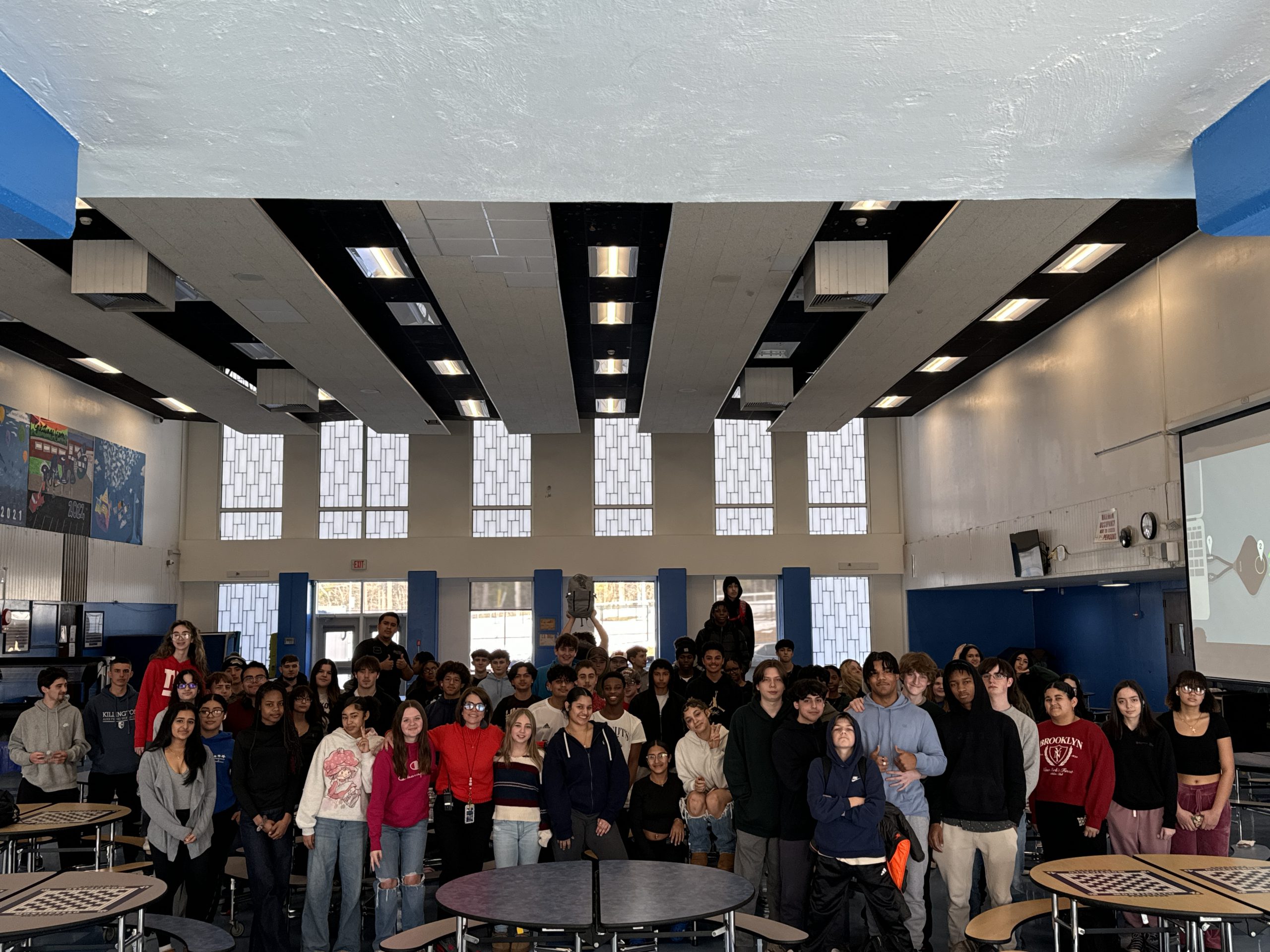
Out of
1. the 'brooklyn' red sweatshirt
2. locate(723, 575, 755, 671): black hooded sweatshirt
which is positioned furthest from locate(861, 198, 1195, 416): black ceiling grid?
the 'brooklyn' red sweatshirt

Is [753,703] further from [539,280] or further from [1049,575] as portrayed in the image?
[1049,575]

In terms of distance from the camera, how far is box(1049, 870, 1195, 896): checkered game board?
16.4 feet

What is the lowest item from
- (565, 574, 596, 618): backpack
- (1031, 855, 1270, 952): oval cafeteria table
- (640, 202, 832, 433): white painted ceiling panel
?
(1031, 855, 1270, 952): oval cafeteria table

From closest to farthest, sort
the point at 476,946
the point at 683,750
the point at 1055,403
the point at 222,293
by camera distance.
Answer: the point at 476,946 < the point at 683,750 < the point at 222,293 < the point at 1055,403

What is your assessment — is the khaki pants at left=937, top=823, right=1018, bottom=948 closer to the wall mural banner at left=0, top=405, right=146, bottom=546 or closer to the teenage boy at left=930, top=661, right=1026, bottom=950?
the teenage boy at left=930, top=661, right=1026, bottom=950

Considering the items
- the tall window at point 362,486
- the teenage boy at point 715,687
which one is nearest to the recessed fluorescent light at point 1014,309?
the teenage boy at point 715,687

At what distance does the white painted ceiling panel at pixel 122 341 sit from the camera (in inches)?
408

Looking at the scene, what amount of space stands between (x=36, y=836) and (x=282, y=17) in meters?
6.25

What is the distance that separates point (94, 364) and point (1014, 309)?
498 inches

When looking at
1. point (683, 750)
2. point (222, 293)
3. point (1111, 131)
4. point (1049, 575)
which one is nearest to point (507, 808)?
point (683, 750)

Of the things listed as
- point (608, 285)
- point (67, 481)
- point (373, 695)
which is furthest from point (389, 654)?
point (67, 481)

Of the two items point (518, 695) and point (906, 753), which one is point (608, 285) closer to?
point (518, 695)

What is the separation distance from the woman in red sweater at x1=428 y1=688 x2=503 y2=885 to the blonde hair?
63mm

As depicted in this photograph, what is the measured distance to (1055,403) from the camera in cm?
1318
